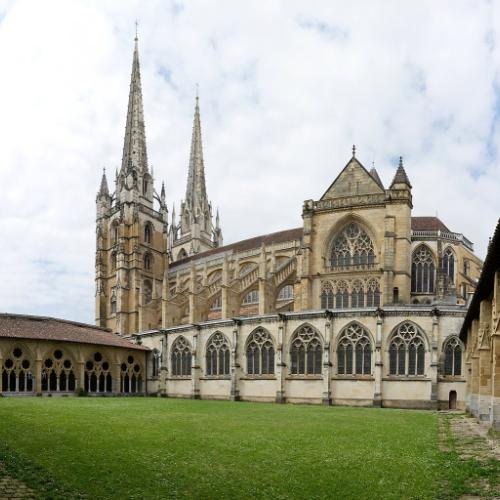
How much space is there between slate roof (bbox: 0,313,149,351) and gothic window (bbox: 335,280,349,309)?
1603 cm

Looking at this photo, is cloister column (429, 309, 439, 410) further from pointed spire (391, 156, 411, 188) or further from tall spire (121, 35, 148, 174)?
tall spire (121, 35, 148, 174)

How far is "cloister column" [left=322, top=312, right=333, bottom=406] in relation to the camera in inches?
1396

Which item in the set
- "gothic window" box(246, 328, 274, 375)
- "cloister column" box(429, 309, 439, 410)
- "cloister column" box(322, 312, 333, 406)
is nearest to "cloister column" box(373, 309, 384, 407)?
A: "cloister column" box(322, 312, 333, 406)

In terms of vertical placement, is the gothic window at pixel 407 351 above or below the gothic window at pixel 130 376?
above

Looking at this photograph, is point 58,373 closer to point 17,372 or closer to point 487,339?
point 17,372

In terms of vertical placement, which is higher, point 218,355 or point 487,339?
point 487,339

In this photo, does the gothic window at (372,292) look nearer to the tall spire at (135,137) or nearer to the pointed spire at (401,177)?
the pointed spire at (401,177)

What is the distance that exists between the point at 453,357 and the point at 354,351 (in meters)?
5.78

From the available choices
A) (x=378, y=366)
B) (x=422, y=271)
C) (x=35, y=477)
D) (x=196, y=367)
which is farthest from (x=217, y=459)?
(x=422, y=271)

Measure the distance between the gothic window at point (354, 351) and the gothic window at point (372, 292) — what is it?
34.5 ft

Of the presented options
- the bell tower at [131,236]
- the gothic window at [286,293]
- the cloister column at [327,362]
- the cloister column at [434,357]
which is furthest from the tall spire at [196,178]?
the cloister column at [434,357]

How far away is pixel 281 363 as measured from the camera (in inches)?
1470

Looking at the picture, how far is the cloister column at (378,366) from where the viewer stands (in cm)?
3425

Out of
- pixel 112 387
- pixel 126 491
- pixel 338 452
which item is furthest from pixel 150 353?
pixel 126 491
